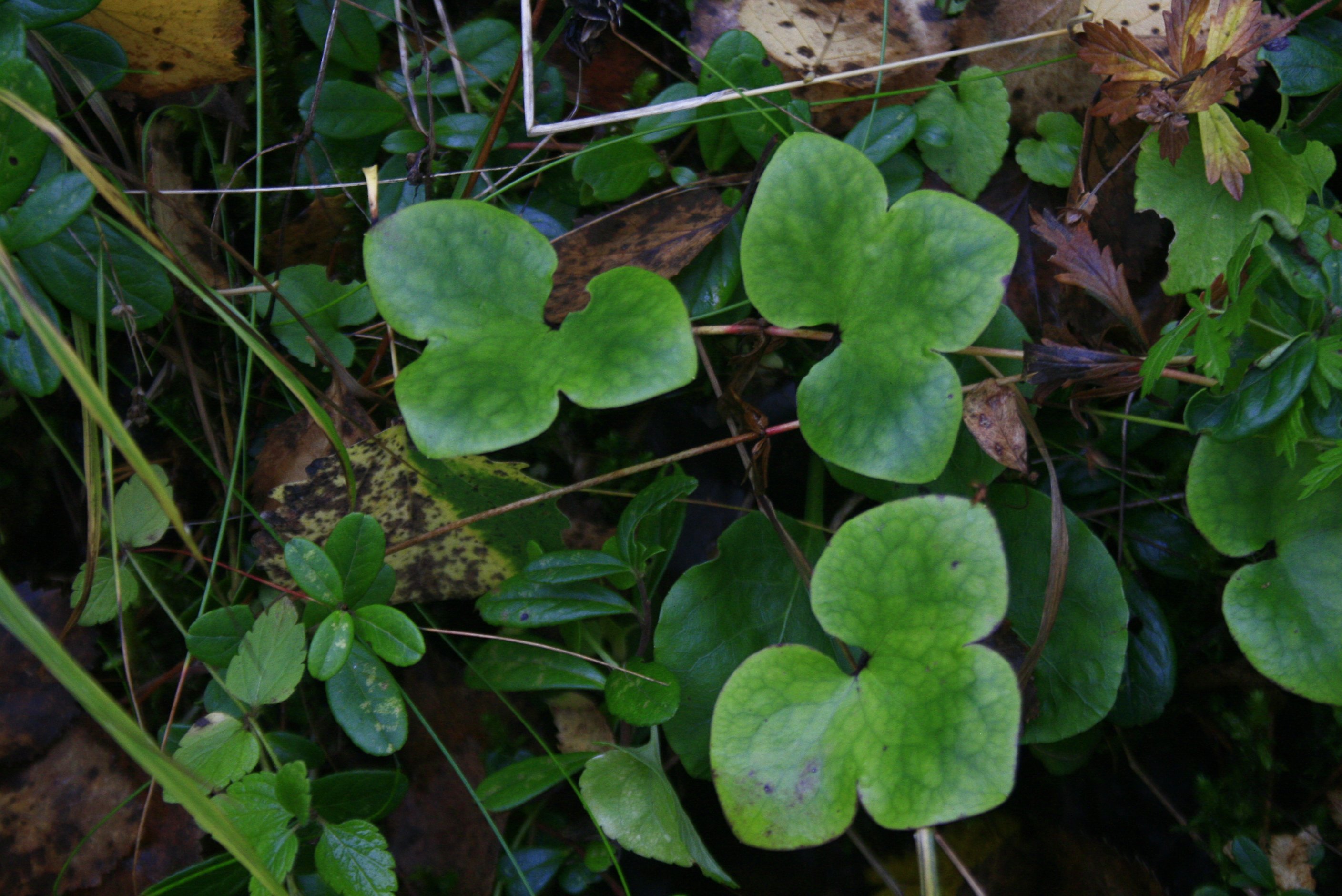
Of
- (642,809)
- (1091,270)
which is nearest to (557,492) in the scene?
(642,809)

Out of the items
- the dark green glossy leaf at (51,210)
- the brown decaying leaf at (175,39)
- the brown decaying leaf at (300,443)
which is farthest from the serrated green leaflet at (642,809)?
the brown decaying leaf at (175,39)

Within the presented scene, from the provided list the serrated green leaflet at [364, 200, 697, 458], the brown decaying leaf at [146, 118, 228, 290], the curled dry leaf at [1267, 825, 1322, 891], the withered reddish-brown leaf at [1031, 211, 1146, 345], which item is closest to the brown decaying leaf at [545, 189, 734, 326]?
the serrated green leaflet at [364, 200, 697, 458]

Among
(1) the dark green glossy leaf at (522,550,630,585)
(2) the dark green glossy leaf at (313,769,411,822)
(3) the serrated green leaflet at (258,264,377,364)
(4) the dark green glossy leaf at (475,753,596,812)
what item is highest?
(3) the serrated green leaflet at (258,264,377,364)

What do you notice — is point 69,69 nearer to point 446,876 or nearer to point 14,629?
point 14,629

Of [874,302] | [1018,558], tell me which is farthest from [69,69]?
[1018,558]

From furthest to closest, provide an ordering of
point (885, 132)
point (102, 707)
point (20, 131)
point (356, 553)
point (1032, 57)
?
point (1032, 57), point (885, 132), point (356, 553), point (20, 131), point (102, 707)

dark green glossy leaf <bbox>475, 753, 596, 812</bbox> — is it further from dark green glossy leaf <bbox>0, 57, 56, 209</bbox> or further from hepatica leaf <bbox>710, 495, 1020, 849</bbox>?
dark green glossy leaf <bbox>0, 57, 56, 209</bbox>

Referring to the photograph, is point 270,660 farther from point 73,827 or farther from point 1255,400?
point 1255,400
